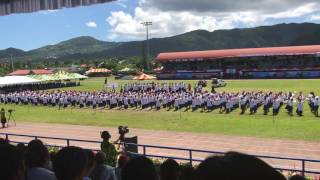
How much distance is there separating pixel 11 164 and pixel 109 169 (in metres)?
3.19

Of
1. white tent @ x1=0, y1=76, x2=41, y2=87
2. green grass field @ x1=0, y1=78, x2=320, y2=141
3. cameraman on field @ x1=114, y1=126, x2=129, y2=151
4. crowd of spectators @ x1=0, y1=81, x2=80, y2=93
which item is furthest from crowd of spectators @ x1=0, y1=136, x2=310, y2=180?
crowd of spectators @ x1=0, y1=81, x2=80, y2=93

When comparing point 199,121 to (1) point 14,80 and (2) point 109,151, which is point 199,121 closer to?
(2) point 109,151

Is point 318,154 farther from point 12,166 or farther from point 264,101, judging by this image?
point 12,166

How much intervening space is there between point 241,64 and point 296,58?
9.07m

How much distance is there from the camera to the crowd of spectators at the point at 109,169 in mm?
1816

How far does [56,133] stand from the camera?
24.7 meters

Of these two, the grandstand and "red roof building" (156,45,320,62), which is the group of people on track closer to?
the grandstand

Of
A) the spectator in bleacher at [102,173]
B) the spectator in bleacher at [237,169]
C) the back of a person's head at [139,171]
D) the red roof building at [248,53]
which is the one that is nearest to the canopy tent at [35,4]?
the spectator in bleacher at [102,173]

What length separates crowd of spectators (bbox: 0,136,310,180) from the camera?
5.96 feet

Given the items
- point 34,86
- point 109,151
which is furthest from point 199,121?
point 34,86

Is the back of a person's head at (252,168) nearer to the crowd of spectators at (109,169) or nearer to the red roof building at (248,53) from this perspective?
the crowd of spectators at (109,169)

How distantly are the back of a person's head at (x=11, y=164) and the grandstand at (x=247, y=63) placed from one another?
214ft

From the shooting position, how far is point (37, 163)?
4625 millimetres

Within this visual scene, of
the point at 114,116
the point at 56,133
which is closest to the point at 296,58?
the point at 114,116
